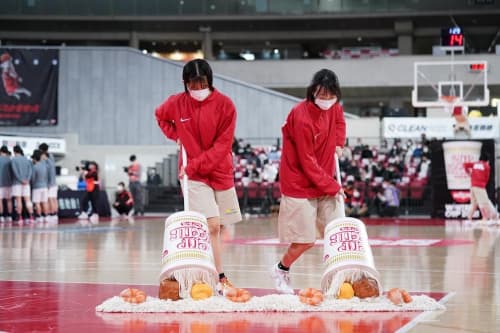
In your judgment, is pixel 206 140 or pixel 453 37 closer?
pixel 206 140

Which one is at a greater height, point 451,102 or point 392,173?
point 451,102

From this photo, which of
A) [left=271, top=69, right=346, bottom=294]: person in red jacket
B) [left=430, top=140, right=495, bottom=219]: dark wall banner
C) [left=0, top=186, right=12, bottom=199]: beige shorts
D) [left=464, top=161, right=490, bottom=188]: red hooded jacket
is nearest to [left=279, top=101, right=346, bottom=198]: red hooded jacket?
[left=271, top=69, right=346, bottom=294]: person in red jacket

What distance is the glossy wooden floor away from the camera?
17.4 feet

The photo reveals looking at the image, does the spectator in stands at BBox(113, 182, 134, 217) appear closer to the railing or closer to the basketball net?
the basketball net

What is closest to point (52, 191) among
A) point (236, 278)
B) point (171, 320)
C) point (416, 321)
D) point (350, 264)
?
point (236, 278)

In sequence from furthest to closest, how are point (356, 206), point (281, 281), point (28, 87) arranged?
point (28, 87)
point (356, 206)
point (281, 281)

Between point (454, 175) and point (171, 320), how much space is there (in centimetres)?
1899

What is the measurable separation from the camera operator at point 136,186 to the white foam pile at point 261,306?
822 inches

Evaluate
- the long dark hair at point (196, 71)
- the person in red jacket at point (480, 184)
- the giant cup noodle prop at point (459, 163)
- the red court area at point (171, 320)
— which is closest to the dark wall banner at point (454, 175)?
the giant cup noodle prop at point (459, 163)

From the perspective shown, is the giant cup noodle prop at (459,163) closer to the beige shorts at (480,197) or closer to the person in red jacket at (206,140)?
the beige shorts at (480,197)

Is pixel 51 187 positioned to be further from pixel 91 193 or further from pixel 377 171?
pixel 377 171

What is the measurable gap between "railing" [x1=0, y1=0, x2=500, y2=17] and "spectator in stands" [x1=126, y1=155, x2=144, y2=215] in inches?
685

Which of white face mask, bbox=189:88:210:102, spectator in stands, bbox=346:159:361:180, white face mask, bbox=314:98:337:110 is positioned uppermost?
white face mask, bbox=189:88:210:102

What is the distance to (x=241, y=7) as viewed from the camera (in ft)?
141
